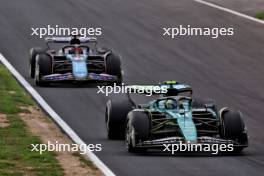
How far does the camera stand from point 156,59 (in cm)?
4384

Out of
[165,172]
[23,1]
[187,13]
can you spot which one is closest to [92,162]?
[165,172]

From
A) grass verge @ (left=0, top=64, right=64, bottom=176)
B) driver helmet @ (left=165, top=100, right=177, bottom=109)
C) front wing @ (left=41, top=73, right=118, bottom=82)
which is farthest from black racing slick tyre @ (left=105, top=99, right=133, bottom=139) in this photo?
front wing @ (left=41, top=73, right=118, bottom=82)

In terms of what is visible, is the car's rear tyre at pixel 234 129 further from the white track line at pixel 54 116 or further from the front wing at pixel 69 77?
the front wing at pixel 69 77

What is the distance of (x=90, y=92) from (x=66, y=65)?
5.35ft

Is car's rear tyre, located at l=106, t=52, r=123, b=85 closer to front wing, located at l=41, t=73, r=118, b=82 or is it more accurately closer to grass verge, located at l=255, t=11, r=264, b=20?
front wing, located at l=41, t=73, r=118, b=82

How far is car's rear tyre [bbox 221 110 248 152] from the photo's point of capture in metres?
24.6

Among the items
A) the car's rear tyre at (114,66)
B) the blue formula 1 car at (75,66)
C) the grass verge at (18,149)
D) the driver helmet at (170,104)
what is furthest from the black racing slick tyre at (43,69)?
the driver helmet at (170,104)

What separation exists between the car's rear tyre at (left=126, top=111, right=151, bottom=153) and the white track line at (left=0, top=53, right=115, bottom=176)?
81 cm

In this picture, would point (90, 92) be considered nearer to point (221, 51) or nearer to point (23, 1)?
point (221, 51)

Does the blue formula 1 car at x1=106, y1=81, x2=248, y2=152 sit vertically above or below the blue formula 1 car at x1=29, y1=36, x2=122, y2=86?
below

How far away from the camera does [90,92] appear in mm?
35625

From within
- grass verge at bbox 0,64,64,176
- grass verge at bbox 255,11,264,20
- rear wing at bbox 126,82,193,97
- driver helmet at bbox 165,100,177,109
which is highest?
grass verge at bbox 255,11,264,20

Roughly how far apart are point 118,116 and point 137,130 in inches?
76.0

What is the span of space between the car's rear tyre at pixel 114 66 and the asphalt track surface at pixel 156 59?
1.06 m
